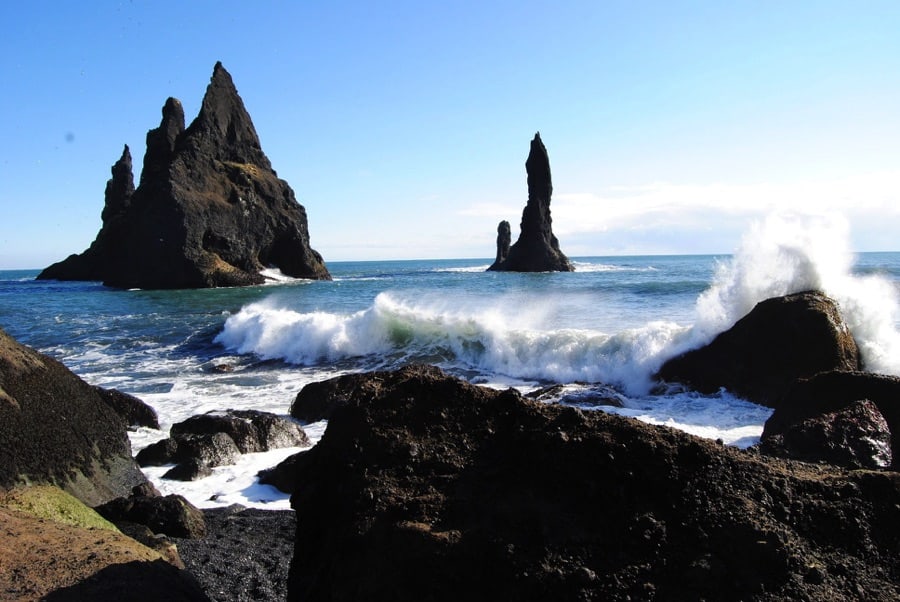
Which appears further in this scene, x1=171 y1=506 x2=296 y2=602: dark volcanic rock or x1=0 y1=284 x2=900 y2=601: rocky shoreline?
x1=171 y1=506 x2=296 y2=602: dark volcanic rock

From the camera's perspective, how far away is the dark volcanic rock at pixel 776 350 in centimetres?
1023

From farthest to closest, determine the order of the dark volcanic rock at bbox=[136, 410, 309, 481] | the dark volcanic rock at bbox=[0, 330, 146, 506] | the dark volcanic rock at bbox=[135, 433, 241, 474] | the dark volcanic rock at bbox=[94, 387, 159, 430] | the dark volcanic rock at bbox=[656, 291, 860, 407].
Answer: the dark volcanic rock at bbox=[656, 291, 860, 407] → the dark volcanic rock at bbox=[94, 387, 159, 430] → the dark volcanic rock at bbox=[135, 433, 241, 474] → the dark volcanic rock at bbox=[136, 410, 309, 481] → the dark volcanic rock at bbox=[0, 330, 146, 506]

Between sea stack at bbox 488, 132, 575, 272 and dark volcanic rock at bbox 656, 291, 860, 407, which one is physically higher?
sea stack at bbox 488, 132, 575, 272

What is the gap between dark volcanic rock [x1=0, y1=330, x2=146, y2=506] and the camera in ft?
15.9

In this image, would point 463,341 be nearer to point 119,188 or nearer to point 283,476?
point 283,476

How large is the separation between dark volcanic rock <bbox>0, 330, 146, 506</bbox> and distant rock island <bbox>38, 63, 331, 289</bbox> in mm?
45522

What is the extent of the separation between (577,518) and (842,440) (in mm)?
4735

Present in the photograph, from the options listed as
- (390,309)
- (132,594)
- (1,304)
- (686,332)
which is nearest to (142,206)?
(1,304)

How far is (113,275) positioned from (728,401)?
55.2 metres

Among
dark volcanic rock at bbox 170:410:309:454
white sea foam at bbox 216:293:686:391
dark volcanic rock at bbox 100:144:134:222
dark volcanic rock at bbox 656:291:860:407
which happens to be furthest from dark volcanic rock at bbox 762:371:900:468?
dark volcanic rock at bbox 100:144:134:222

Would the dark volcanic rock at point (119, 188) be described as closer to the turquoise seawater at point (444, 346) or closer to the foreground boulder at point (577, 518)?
the turquoise seawater at point (444, 346)

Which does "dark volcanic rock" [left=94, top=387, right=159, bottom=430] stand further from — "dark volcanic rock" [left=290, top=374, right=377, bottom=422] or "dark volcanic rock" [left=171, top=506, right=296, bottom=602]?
"dark volcanic rock" [left=171, top=506, right=296, bottom=602]

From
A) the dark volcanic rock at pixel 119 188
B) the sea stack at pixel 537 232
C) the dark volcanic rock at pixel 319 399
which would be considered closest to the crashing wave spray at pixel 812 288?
the dark volcanic rock at pixel 319 399

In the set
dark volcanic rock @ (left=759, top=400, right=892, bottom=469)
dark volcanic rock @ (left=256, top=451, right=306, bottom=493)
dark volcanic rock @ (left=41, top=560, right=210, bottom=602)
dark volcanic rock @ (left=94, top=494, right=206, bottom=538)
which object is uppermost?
dark volcanic rock @ (left=41, top=560, right=210, bottom=602)
